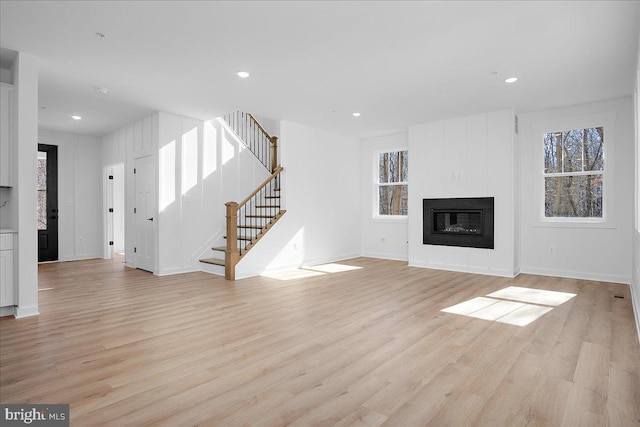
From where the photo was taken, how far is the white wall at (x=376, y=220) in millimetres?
7660

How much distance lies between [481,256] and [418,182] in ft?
5.79

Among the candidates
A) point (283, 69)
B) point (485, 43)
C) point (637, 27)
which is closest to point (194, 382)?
point (283, 69)

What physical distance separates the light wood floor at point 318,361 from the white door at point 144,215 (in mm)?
1845

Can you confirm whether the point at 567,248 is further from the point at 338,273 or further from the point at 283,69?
the point at 283,69

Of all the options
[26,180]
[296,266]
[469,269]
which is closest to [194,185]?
[296,266]

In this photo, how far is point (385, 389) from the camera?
213cm

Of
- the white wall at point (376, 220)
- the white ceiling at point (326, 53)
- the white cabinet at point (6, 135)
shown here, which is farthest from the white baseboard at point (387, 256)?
the white cabinet at point (6, 135)

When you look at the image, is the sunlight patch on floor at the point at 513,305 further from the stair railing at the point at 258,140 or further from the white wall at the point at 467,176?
the stair railing at the point at 258,140

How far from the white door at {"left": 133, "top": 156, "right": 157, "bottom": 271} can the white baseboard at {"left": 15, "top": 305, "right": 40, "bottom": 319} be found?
2441 millimetres

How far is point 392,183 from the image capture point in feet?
25.8

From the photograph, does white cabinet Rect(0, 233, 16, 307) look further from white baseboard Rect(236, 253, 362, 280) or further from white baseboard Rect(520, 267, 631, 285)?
white baseboard Rect(520, 267, 631, 285)

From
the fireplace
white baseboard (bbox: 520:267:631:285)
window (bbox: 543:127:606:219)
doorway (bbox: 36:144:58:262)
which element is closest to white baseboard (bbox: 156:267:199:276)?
doorway (bbox: 36:144:58:262)

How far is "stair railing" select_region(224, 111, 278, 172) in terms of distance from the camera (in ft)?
24.7

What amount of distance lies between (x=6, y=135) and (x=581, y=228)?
7691mm
